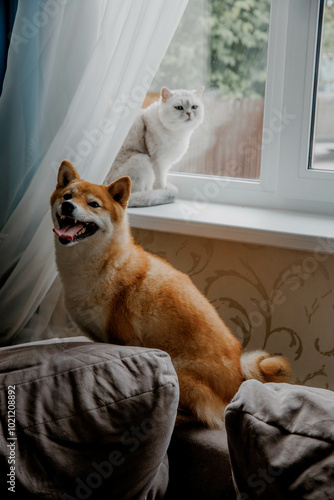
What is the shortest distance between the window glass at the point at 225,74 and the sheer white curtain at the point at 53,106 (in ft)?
1.08

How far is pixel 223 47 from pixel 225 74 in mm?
79

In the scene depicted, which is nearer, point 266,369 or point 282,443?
point 282,443

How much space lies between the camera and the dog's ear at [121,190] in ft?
3.73

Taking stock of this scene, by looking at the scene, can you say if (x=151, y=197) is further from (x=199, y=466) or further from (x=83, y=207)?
(x=199, y=466)

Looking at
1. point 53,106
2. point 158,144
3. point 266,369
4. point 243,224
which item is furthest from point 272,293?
point 53,106

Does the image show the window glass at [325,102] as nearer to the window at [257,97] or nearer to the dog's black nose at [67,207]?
the window at [257,97]

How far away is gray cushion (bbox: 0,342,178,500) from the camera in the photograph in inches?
30.9

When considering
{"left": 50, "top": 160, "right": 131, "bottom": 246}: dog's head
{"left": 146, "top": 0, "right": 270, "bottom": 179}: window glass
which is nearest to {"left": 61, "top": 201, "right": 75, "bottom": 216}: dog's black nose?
{"left": 50, "top": 160, "right": 131, "bottom": 246}: dog's head

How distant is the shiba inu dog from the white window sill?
26 centimetres

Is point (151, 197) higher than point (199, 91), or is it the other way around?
point (199, 91)

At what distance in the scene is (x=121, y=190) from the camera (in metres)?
1.15

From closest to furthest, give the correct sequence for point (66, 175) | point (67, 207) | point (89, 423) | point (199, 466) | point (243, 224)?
point (89, 423) < point (199, 466) < point (67, 207) < point (66, 175) < point (243, 224)

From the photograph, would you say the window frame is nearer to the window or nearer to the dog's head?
the window

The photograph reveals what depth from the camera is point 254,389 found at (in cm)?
79
